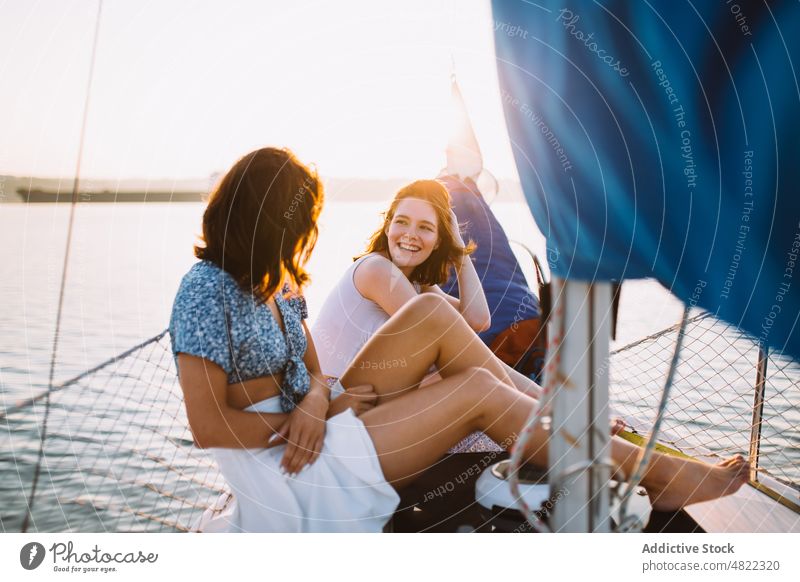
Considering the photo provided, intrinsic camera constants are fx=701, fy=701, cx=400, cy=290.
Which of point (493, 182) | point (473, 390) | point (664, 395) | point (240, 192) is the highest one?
point (493, 182)

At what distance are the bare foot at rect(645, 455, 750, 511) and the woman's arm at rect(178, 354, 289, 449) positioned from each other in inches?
23.6

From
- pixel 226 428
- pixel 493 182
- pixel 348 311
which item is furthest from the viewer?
pixel 493 182

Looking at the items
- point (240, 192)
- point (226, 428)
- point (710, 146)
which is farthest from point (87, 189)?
point (710, 146)

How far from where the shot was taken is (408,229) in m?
1.49

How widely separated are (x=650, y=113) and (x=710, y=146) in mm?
77

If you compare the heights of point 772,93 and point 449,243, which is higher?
point 772,93

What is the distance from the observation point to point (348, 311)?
56.1 inches

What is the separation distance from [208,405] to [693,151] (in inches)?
25.8

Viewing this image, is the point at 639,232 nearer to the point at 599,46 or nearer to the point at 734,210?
the point at 734,210

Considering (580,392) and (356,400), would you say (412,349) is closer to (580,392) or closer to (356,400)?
(356,400)

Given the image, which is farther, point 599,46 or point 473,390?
point 473,390

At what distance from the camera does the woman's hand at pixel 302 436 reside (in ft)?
3.12

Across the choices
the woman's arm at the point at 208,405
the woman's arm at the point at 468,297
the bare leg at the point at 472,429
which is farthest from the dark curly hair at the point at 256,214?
the woman's arm at the point at 468,297

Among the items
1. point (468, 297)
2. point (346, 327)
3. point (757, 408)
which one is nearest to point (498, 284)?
point (468, 297)
